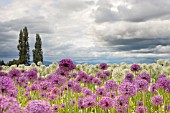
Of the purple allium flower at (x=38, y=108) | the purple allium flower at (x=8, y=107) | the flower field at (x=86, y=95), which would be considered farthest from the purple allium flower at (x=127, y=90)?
the purple allium flower at (x=8, y=107)

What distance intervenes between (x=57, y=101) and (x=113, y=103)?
4.13 meters

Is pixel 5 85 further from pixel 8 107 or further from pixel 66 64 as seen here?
pixel 66 64

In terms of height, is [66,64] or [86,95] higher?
[66,64]

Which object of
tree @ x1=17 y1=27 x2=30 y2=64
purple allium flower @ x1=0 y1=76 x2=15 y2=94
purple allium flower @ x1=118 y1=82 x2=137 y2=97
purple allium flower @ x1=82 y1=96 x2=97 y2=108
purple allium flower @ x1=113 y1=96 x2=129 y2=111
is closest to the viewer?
purple allium flower @ x1=0 y1=76 x2=15 y2=94

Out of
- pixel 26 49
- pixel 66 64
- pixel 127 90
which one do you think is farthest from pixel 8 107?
pixel 26 49

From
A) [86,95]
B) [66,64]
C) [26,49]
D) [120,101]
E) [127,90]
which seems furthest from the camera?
[26,49]

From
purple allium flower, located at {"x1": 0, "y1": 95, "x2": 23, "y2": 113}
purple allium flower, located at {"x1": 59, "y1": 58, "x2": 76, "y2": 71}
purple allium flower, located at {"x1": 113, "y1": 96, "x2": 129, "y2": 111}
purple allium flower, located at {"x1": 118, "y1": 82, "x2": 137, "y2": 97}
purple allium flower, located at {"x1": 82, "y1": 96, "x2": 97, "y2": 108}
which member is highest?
purple allium flower, located at {"x1": 59, "y1": 58, "x2": 76, "y2": 71}

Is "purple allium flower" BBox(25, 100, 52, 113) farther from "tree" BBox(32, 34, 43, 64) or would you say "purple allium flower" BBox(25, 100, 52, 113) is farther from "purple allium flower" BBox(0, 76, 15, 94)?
"tree" BBox(32, 34, 43, 64)

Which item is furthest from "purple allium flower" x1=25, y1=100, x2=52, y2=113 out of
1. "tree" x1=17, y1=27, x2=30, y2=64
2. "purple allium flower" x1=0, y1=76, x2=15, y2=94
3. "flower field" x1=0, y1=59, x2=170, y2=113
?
"tree" x1=17, y1=27, x2=30, y2=64

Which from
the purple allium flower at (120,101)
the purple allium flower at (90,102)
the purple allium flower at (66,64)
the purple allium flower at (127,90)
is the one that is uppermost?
the purple allium flower at (66,64)

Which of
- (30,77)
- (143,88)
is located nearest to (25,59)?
(30,77)

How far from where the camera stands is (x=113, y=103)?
25.8 feet

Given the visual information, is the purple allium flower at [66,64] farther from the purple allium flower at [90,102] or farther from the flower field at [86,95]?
the purple allium flower at [90,102]

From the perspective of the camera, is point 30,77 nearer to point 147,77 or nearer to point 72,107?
point 72,107
